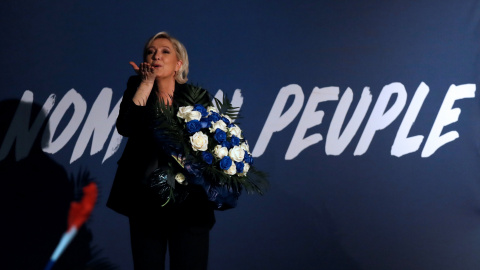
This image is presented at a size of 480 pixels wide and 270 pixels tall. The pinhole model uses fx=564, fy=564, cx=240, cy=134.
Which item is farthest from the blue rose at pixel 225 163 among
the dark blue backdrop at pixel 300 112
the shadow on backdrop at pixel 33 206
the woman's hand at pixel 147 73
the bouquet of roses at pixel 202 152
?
the shadow on backdrop at pixel 33 206

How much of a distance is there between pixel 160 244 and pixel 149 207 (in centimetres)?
14

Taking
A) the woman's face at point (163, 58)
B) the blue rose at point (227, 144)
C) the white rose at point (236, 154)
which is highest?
the woman's face at point (163, 58)

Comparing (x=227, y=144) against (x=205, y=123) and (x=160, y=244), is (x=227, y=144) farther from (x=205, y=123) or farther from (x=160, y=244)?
(x=160, y=244)

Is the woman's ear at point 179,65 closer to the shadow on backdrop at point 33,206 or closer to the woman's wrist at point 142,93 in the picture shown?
the woman's wrist at point 142,93

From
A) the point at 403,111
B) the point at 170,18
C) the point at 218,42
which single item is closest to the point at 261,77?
the point at 218,42

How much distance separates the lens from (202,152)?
1851mm

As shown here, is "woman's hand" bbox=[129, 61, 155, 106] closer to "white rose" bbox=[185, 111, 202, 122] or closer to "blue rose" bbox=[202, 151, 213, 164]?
"white rose" bbox=[185, 111, 202, 122]

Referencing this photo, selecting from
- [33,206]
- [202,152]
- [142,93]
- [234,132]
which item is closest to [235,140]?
[234,132]

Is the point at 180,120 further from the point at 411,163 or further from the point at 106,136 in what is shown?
the point at 411,163

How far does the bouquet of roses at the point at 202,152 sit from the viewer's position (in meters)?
1.83

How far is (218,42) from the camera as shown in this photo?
336 centimetres

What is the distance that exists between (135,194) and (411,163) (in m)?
2.10

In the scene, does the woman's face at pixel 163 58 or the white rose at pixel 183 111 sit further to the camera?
the woman's face at pixel 163 58

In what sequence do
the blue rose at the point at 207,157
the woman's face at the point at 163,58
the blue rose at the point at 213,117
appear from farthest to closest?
the woman's face at the point at 163,58
the blue rose at the point at 213,117
the blue rose at the point at 207,157
